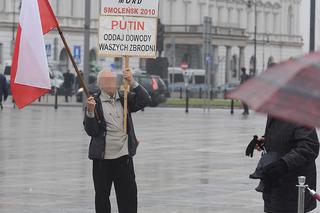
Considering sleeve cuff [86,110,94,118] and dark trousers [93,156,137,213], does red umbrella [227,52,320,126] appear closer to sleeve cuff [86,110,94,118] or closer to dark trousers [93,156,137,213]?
sleeve cuff [86,110,94,118]

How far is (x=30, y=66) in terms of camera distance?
806 cm

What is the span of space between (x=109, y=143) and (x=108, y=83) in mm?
493

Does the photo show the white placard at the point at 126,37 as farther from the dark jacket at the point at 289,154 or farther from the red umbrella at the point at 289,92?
the red umbrella at the point at 289,92

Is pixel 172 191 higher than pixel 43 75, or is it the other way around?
pixel 43 75

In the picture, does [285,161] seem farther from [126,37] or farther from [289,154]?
[126,37]

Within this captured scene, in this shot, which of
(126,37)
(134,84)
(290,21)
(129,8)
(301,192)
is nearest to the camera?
(301,192)

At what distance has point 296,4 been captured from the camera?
130 meters

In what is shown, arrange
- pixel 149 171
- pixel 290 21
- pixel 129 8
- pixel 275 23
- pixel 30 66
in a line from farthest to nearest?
pixel 290 21 < pixel 275 23 < pixel 149 171 < pixel 129 8 < pixel 30 66

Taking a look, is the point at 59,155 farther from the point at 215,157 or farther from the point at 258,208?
the point at 258,208

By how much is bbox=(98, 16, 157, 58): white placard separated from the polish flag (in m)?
1.41

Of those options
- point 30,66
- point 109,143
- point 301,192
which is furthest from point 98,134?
point 301,192

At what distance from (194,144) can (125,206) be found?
14.5 m

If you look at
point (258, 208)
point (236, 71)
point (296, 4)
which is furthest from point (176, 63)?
point (258, 208)

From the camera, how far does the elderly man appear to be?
28.0 ft
